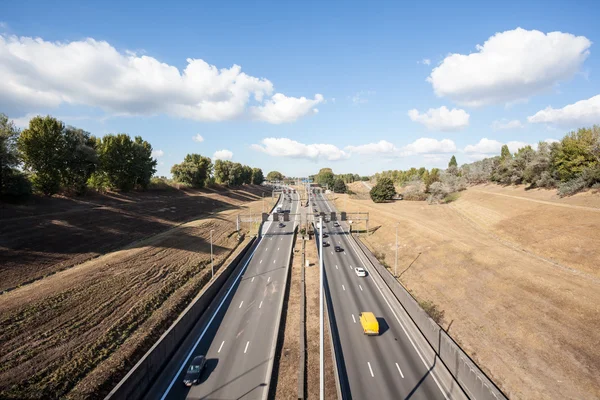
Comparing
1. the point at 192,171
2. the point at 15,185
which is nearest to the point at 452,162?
the point at 192,171

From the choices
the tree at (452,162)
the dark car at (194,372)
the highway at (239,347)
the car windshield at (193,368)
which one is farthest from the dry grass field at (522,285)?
Result: the tree at (452,162)

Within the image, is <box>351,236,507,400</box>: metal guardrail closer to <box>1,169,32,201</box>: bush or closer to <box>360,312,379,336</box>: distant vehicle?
<box>360,312,379,336</box>: distant vehicle

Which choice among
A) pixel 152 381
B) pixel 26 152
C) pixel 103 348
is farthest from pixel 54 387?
pixel 26 152

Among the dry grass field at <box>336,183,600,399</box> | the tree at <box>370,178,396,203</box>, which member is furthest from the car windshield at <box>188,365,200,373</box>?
the tree at <box>370,178,396,203</box>

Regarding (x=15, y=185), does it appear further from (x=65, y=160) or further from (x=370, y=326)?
(x=370, y=326)

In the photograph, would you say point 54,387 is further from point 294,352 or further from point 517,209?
point 517,209
